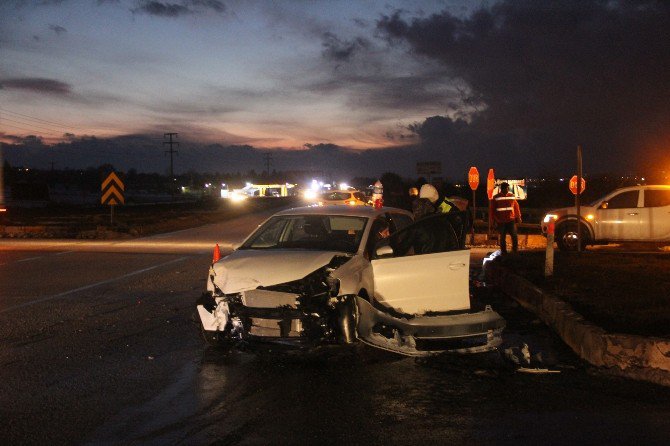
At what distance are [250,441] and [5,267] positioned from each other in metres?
13.2

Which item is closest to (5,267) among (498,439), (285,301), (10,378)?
(10,378)

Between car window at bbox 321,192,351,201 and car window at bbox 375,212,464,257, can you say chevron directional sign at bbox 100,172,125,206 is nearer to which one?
car window at bbox 321,192,351,201

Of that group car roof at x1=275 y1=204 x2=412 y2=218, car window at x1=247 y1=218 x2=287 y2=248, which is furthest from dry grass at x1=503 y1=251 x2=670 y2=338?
car window at x1=247 y1=218 x2=287 y2=248

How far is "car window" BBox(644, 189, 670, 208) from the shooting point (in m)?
18.8

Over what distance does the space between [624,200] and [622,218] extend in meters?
0.51

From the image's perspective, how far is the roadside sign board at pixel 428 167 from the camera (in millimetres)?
28259

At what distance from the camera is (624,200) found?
1909cm

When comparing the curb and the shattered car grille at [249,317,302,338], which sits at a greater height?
the shattered car grille at [249,317,302,338]

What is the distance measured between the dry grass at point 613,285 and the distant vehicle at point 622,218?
2.06 metres

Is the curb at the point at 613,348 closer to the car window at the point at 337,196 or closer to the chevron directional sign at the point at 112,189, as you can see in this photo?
the chevron directional sign at the point at 112,189

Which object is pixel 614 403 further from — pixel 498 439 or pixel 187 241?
pixel 187 241

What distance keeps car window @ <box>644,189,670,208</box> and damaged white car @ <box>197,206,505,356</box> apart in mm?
12366

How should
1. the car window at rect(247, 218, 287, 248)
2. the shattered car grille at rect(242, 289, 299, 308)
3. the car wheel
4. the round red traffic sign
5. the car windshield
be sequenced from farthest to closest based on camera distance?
the round red traffic sign, the car window at rect(247, 218, 287, 248), the car windshield, the car wheel, the shattered car grille at rect(242, 289, 299, 308)

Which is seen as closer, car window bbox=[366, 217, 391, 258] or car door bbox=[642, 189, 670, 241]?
car window bbox=[366, 217, 391, 258]
